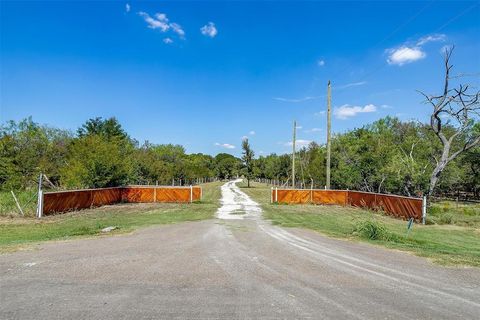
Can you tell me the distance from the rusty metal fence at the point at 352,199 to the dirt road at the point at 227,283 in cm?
1512

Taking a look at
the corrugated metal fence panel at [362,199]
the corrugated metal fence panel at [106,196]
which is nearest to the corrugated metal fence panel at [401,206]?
the corrugated metal fence panel at [362,199]

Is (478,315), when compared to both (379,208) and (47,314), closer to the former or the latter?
(47,314)

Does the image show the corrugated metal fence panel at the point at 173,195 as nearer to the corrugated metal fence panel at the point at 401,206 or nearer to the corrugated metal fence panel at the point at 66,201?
the corrugated metal fence panel at the point at 66,201

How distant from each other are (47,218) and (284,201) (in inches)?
779

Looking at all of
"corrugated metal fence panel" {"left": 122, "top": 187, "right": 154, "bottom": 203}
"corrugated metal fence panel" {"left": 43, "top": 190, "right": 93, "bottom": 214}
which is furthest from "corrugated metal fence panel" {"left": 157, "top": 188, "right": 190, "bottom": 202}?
"corrugated metal fence panel" {"left": 43, "top": 190, "right": 93, "bottom": 214}

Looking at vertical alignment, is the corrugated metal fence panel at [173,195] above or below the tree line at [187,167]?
below

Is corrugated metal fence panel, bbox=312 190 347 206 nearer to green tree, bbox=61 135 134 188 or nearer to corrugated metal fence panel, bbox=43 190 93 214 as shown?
green tree, bbox=61 135 134 188

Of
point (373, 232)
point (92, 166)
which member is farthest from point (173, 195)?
point (373, 232)

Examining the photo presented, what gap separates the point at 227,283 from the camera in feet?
21.2

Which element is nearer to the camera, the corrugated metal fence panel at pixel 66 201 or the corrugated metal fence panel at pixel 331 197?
the corrugated metal fence panel at pixel 66 201

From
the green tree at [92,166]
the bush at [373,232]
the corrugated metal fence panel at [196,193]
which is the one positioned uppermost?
the green tree at [92,166]

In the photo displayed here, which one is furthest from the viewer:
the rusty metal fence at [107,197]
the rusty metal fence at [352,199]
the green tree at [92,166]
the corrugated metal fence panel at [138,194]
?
the corrugated metal fence panel at [138,194]

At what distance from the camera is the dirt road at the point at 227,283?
503 centimetres

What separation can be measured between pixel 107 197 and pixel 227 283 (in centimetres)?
2352
